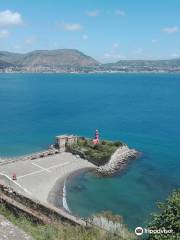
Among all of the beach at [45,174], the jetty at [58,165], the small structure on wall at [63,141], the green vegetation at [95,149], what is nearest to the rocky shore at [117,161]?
the jetty at [58,165]

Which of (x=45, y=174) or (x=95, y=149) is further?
(x=95, y=149)

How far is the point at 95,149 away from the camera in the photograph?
5309 cm

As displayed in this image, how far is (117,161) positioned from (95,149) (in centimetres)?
388

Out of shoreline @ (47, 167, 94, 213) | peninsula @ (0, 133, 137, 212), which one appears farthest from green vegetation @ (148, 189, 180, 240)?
peninsula @ (0, 133, 137, 212)

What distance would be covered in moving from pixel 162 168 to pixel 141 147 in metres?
11.7

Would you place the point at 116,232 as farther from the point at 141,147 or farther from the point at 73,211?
the point at 141,147

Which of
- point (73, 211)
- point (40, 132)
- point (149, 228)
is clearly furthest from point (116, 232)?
point (40, 132)

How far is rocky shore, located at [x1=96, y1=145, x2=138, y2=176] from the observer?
47.2 meters

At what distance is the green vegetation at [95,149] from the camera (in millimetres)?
50000

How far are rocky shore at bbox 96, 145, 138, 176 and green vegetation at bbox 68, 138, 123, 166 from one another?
2.14 feet

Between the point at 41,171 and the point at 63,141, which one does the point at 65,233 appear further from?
the point at 63,141

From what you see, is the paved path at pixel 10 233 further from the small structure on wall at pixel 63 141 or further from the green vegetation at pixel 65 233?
the small structure on wall at pixel 63 141

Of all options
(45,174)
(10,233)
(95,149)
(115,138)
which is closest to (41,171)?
(45,174)

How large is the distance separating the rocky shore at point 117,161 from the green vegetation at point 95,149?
2.14ft
